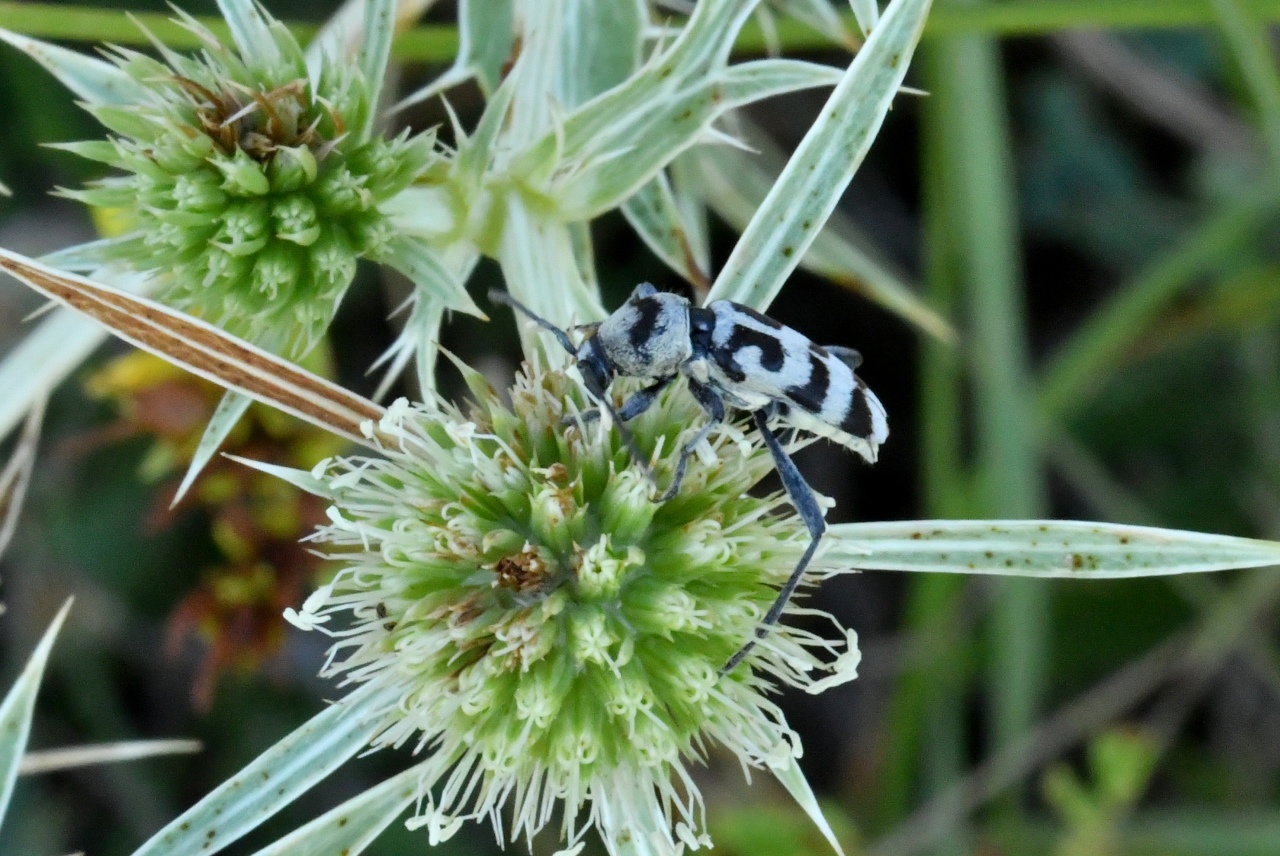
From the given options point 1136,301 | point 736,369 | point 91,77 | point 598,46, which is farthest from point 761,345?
point 1136,301

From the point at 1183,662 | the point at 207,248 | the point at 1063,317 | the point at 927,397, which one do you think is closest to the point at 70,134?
the point at 207,248

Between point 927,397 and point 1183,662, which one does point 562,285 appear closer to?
point 927,397

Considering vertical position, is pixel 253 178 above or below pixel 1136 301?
above

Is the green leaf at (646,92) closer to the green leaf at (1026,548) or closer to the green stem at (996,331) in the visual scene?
the green leaf at (1026,548)

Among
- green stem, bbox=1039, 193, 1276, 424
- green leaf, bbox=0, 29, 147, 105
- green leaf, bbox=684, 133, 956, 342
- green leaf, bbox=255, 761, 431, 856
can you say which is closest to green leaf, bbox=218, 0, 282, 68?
green leaf, bbox=0, 29, 147, 105

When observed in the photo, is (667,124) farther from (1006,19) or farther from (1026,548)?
(1006,19)

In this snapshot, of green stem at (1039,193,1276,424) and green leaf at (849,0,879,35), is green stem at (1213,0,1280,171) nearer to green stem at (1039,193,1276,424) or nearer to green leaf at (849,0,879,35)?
green stem at (1039,193,1276,424)

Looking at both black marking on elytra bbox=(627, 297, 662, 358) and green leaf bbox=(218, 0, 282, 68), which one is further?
black marking on elytra bbox=(627, 297, 662, 358)
